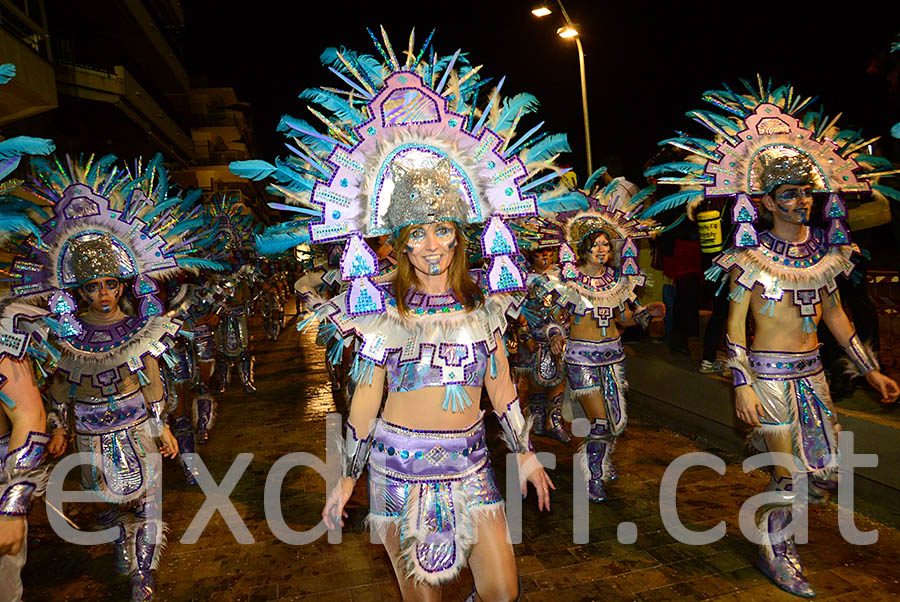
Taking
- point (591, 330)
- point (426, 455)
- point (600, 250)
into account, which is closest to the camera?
point (426, 455)

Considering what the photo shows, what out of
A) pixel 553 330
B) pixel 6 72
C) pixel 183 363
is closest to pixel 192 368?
pixel 183 363

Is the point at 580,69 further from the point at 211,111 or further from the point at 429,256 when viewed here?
the point at 211,111

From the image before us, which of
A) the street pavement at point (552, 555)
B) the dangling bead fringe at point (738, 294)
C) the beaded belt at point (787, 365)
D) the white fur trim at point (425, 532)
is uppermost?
the dangling bead fringe at point (738, 294)

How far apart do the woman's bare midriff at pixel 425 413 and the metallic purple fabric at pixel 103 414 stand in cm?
223

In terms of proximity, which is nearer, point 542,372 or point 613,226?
point 613,226

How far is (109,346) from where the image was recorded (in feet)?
13.5

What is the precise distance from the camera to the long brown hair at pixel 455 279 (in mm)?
2916

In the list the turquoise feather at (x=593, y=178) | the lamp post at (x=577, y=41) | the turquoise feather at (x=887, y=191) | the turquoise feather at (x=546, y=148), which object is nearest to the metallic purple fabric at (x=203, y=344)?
the turquoise feather at (x=593, y=178)

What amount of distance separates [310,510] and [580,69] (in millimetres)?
11700

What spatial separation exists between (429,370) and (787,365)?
Answer: 2.36m

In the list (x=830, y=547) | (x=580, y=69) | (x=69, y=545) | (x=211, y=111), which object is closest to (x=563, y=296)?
(x=830, y=547)

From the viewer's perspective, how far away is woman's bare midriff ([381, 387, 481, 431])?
2805 millimetres

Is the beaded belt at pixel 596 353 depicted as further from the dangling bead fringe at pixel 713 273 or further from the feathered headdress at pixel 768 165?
the feathered headdress at pixel 768 165

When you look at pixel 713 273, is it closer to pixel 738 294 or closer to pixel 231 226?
pixel 738 294
